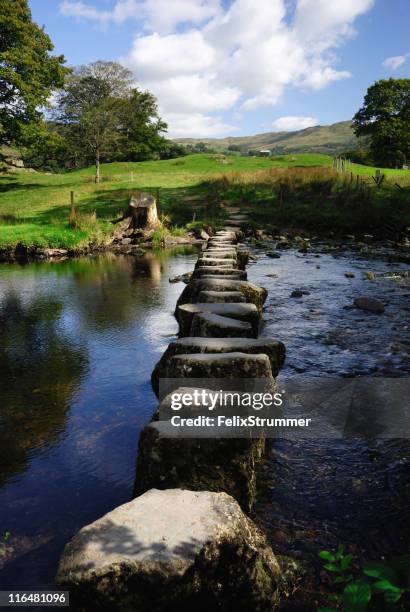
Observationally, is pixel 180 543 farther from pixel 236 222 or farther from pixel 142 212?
pixel 236 222

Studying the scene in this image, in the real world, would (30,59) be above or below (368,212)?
above

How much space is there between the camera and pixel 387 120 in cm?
6569

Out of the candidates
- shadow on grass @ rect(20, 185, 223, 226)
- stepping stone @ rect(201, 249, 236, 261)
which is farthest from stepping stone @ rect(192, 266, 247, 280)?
shadow on grass @ rect(20, 185, 223, 226)

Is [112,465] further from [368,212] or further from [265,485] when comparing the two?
[368,212]

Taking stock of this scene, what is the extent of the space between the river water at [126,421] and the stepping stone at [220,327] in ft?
4.36

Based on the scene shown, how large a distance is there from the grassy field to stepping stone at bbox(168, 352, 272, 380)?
2021 centimetres

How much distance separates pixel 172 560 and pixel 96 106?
6252 cm

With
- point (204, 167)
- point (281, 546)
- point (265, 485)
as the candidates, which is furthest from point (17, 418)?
point (204, 167)

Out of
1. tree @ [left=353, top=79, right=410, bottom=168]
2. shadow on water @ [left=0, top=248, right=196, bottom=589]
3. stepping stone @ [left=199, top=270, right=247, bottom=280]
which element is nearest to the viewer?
shadow on water @ [left=0, top=248, right=196, bottom=589]

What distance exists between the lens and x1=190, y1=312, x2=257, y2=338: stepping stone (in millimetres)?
6984

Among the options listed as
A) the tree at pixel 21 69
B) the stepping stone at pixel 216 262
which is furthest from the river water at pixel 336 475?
the tree at pixel 21 69

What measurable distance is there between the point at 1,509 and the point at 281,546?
274cm

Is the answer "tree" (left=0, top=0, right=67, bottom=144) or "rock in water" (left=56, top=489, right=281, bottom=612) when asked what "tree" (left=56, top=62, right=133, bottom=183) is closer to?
"tree" (left=0, top=0, right=67, bottom=144)

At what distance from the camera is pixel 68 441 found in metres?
5.93
